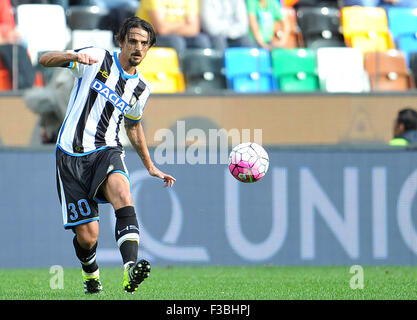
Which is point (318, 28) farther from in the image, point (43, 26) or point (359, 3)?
point (43, 26)

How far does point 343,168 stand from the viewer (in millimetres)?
11031

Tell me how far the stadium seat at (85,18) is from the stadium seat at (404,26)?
4490 millimetres

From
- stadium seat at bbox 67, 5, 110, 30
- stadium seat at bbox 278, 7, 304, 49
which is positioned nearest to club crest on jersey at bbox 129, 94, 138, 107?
stadium seat at bbox 67, 5, 110, 30

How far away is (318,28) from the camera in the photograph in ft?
46.5

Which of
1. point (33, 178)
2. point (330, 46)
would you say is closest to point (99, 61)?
point (33, 178)

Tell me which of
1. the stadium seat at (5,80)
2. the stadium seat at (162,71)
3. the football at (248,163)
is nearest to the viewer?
the football at (248,163)

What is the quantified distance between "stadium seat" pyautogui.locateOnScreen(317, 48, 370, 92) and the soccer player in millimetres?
5810

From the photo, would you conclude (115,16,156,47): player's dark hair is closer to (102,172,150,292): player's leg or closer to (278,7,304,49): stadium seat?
(102,172,150,292): player's leg

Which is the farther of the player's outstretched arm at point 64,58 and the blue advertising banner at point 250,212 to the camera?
the blue advertising banner at point 250,212

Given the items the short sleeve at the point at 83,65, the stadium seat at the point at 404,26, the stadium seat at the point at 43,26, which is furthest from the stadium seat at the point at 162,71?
the short sleeve at the point at 83,65

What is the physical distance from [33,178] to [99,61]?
13.3 feet

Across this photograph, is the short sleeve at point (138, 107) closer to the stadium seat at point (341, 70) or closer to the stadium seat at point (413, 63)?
the stadium seat at point (341, 70)

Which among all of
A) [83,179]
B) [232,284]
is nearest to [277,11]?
[232,284]

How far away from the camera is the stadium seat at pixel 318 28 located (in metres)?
14.1
